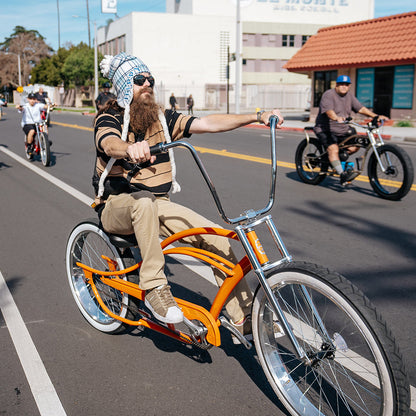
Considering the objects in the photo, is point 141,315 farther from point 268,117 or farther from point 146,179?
point 268,117

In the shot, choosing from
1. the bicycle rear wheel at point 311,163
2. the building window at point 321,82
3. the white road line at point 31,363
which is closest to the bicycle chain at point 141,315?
the white road line at point 31,363

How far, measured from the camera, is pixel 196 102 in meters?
61.4

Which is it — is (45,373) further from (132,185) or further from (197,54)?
(197,54)

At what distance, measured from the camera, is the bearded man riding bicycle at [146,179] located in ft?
10.7

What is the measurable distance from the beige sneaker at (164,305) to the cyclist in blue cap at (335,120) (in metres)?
6.22

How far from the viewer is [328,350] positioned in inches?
106

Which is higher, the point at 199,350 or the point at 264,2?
the point at 264,2

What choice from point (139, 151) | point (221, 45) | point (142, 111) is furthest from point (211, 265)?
point (221, 45)

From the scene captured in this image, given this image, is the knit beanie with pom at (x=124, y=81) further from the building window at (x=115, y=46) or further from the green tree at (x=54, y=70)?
the green tree at (x=54, y=70)

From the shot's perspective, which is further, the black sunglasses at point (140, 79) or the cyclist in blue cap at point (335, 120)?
the cyclist in blue cap at point (335, 120)

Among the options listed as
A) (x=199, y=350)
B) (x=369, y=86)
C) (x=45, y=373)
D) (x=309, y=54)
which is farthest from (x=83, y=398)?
(x=309, y=54)

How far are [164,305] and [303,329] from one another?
811 millimetres

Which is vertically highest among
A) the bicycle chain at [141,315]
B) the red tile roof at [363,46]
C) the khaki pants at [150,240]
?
the red tile roof at [363,46]

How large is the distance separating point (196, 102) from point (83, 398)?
59.7 m
